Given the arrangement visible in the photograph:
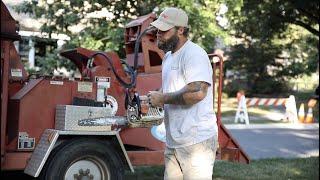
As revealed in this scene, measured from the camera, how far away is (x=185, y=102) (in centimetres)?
388

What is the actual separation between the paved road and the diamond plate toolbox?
601 cm

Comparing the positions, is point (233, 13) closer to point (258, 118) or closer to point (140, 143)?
point (140, 143)

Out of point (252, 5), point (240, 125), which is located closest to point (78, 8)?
point (240, 125)

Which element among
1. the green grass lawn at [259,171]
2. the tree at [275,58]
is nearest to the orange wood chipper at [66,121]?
the green grass lawn at [259,171]

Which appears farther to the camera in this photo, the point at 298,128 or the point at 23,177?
the point at 298,128

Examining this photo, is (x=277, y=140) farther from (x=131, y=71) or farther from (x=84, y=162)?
(x=84, y=162)

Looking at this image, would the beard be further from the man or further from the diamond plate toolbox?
the diamond plate toolbox

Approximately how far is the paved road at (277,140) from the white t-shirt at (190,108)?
24.7 ft

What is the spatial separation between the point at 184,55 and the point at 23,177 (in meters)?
3.94

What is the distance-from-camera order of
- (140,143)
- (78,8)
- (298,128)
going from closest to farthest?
1. (140,143)
2. (78,8)
3. (298,128)

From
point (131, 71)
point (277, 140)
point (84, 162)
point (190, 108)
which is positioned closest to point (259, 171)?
point (131, 71)

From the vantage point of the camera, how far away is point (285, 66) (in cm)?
3775

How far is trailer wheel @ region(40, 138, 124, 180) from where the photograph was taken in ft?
18.8

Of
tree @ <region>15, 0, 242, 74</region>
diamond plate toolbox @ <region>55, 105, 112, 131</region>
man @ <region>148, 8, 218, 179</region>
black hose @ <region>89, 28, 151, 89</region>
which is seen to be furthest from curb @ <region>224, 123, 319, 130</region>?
man @ <region>148, 8, 218, 179</region>
